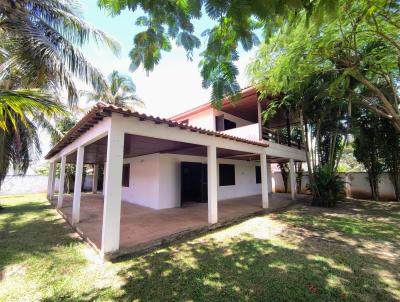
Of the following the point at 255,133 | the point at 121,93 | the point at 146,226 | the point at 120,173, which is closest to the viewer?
the point at 120,173

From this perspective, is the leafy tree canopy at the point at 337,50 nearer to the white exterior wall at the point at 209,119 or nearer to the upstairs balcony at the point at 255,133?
the upstairs balcony at the point at 255,133

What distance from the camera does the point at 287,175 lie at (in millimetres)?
17156

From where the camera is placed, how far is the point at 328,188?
1034 centimetres

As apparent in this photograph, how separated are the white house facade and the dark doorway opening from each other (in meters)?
0.06

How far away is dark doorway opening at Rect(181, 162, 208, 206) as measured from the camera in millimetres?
11188

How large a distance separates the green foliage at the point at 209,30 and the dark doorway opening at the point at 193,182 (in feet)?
26.4

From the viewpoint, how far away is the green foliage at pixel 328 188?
10266mm

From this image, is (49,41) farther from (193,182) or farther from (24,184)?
(24,184)

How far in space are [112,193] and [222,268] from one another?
2807mm

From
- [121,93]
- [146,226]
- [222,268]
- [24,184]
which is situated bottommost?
[222,268]

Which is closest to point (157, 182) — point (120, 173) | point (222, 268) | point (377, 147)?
point (120, 173)

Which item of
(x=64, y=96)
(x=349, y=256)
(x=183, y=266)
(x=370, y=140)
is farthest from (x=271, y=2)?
(x=370, y=140)

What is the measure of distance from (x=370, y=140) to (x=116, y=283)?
1549cm

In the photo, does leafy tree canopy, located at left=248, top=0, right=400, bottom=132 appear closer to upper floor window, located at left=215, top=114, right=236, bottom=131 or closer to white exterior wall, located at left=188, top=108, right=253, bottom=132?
upper floor window, located at left=215, top=114, right=236, bottom=131
